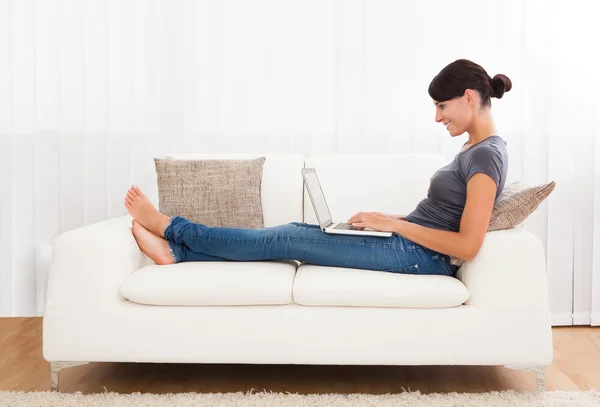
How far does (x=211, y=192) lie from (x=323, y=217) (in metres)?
0.57

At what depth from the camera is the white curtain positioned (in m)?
3.54

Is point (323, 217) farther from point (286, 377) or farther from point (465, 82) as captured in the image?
point (465, 82)

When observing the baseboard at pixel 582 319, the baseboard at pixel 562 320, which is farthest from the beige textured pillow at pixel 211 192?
the baseboard at pixel 582 319

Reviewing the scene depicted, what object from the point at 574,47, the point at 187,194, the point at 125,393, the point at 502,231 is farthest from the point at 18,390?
the point at 574,47

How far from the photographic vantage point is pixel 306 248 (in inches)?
98.9

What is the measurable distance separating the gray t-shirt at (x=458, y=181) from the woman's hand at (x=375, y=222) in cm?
15

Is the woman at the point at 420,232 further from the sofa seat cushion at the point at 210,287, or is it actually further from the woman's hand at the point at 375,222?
the sofa seat cushion at the point at 210,287

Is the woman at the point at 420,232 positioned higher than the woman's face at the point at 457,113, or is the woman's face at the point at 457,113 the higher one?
the woman's face at the point at 457,113

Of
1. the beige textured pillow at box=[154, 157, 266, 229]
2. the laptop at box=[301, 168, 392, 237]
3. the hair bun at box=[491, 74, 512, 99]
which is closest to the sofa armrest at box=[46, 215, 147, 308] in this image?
the beige textured pillow at box=[154, 157, 266, 229]

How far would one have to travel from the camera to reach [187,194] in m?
2.92

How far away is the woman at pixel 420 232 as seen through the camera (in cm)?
240

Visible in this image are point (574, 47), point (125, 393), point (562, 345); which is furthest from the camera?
point (574, 47)

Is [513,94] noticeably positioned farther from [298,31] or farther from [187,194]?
[187,194]

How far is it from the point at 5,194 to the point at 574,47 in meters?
3.25
